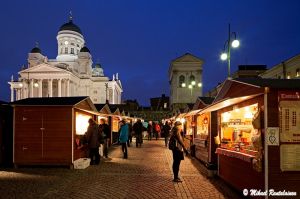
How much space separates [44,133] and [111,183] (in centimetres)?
500

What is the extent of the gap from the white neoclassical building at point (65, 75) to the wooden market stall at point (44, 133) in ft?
256

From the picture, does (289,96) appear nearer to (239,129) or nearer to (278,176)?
(278,176)

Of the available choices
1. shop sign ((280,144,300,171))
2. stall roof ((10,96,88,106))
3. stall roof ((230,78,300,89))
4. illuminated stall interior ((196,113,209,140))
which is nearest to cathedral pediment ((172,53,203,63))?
illuminated stall interior ((196,113,209,140))

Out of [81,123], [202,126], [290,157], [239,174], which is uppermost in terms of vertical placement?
[81,123]

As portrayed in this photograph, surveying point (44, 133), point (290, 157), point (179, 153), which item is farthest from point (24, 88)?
point (290, 157)

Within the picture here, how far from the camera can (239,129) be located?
1096cm

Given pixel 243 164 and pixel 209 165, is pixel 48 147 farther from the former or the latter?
pixel 243 164

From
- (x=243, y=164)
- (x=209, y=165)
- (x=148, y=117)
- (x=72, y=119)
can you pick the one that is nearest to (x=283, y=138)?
(x=243, y=164)

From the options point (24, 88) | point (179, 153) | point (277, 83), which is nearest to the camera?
point (277, 83)

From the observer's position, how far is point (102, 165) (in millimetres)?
16234

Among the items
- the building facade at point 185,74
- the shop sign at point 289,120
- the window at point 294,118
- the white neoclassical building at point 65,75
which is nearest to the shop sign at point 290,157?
the shop sign at point 289,120

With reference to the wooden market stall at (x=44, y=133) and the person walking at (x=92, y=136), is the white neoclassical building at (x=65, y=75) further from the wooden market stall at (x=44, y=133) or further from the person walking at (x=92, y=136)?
the wooden market stall at (x=44, y=133)

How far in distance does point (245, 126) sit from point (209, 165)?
3367 mm

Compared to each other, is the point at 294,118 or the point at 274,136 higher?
the point at 294,118
